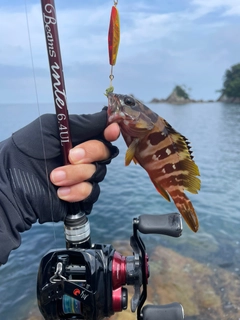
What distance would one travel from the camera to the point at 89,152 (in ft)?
6.54

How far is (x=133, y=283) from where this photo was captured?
1847 mm

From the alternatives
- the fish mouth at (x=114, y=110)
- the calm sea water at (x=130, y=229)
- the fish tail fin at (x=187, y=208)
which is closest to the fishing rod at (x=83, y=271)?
the fish mouth at (x=114, y=110)

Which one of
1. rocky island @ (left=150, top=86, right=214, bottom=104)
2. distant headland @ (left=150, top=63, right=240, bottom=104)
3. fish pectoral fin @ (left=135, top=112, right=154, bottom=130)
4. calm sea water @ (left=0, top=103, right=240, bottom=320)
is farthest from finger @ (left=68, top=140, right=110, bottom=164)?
rocky island @ (left=150, top=86, right=214, bottom=104)

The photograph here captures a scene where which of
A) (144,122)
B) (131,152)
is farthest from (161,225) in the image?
(144,122)

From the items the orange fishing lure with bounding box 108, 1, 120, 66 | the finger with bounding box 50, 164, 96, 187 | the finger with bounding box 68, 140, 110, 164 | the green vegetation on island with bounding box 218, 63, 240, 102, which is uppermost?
the orange fishing lure with bounding box 108, 1, 120, 66

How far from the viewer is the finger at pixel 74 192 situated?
1.99m

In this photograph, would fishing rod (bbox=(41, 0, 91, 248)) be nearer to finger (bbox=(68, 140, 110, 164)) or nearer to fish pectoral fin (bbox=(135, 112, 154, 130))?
finger (bbox=(68, 140, 110, 164))

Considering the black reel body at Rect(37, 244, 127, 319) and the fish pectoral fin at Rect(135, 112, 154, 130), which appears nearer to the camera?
the black reel body at Rect(37, 244, 127, 319)

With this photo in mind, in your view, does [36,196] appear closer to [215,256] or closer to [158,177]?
[158,177]

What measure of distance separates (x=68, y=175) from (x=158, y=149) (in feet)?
2.32

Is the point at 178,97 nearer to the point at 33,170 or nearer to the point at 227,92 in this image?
the point at 227,92

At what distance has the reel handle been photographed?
1.79m

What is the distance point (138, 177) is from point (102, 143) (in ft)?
35.1

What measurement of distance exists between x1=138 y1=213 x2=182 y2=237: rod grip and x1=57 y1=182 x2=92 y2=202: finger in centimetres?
40
